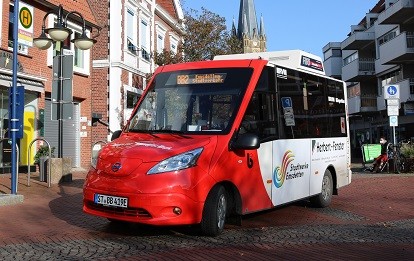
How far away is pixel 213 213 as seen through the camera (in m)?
6.19

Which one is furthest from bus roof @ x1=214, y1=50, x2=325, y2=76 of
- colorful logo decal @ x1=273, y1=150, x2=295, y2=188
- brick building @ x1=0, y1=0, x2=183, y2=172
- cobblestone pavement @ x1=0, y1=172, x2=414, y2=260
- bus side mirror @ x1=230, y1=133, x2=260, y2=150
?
brick building @ x1=0, y1=0, x2=183, y2=172

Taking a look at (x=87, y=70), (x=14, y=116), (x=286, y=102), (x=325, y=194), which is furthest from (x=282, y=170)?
(x=87, y=70)

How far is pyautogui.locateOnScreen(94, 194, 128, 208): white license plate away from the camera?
19.8ft

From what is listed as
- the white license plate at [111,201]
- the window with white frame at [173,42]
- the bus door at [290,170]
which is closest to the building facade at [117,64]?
the window with white frame at [173,42]

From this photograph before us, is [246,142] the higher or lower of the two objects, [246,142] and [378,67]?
the lower

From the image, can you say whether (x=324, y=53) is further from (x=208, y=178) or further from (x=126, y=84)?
(x=208, y=178)

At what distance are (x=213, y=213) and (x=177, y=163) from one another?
83 cm

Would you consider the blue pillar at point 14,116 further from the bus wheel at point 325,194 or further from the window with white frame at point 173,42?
the window with white frame at point 173,42

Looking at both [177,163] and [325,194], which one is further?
[325,194]

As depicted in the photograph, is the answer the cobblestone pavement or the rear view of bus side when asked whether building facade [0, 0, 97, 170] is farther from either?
the rear view of bus side

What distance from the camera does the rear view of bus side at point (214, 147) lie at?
598 cm

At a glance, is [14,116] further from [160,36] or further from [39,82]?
[160,36]

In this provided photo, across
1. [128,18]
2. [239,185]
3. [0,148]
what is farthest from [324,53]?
[239,185]

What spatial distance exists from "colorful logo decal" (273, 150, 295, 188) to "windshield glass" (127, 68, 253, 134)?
1.43 metres
